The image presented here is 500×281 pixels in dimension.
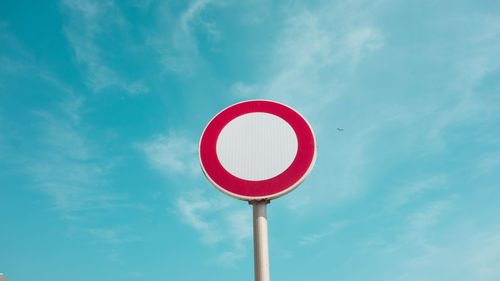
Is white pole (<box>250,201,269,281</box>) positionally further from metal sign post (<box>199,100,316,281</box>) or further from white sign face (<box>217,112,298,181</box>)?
white sign face (<box>217,112,298,181</box>)

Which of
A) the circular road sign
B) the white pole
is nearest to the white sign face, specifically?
the circular road sign

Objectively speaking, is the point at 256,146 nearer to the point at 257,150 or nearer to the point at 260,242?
the point at 257,150

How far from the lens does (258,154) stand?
2996mm

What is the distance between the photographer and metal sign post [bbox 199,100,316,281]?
2859 mm

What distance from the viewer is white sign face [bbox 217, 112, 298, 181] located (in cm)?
294

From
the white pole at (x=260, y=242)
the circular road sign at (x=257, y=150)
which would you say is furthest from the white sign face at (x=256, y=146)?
the white pole at (x=260, y=242)

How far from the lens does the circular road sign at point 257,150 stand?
2893 mm

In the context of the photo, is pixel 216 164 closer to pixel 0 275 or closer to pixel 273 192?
pixel 273 192

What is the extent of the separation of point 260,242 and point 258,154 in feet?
2.29

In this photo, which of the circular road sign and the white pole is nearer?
the white pole

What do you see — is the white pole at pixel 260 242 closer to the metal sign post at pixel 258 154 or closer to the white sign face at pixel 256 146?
the metal sign post at pixel 258 154

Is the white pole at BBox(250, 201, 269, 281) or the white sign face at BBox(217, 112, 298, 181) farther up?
the white sign face at BBox(217, 112, 298, 181)

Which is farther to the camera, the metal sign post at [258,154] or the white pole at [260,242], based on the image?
the metal sign post at [258,154]

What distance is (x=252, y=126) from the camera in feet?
10.4
